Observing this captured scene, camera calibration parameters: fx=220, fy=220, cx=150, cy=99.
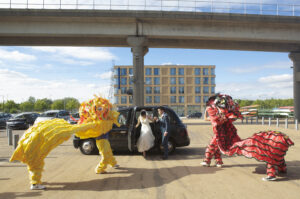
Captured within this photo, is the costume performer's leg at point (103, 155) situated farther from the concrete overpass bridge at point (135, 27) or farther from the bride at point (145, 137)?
the concrete overpass bridge at point (135, 27)

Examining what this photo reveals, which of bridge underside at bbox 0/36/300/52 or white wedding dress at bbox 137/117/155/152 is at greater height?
bridge underside at bbox 0/36/300/52

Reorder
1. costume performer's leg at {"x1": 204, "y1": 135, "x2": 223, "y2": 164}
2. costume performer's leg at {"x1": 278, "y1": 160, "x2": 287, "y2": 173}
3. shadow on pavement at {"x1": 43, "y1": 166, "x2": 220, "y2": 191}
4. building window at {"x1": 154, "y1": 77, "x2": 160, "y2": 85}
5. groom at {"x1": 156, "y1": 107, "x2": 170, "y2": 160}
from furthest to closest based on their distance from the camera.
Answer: building window at {"x1": 154, "y1": 77, "x2": 160, "y2": 85}
groom at {"x1": 156, "y1": 107, "x2": 170, "y2": 160}
costume performer's leg at {"x1": 204, "y1": 135, "x2": 223, "y2": 164}
costume performer's leg at {"x1": 278, "y1": 160, "x2": 287, "y2": 173}
shadow on pavement at {"x1": 43, "y1": 166, "x2": 220, "y2": 191}

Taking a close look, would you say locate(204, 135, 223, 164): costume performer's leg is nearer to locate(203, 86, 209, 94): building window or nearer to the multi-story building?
the multi-story building

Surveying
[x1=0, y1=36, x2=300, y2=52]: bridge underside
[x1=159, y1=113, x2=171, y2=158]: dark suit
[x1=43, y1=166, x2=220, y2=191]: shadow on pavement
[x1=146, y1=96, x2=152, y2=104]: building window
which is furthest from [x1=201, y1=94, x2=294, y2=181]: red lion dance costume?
[x1=146, y1=96, x2=152, y2=104]: building window

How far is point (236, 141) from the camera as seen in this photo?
596cm

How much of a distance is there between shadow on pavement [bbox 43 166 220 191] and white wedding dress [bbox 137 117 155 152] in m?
1.12

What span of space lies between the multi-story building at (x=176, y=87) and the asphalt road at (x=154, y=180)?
197 ft

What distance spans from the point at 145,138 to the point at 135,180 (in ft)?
6.67

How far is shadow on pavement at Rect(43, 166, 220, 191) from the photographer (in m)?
4.91

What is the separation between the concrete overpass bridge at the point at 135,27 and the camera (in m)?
19.6

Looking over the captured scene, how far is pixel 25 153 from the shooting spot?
15.2ft

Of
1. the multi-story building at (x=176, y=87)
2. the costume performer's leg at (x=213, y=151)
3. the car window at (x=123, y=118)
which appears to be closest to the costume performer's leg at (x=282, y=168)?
the costume performer's leg at (x=213, y=151)

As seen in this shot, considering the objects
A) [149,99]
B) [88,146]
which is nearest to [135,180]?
[88,146]

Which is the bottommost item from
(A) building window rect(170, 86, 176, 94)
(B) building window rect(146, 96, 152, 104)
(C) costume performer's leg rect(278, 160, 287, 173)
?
(C) costume performer's leg rect(278, 160, 287, 173)
